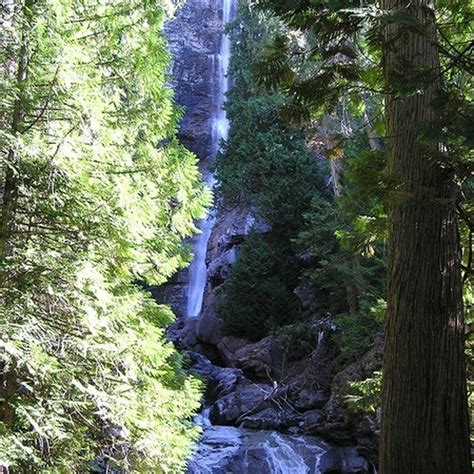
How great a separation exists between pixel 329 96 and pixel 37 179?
2.67 metres

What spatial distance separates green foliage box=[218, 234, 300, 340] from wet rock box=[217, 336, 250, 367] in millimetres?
211

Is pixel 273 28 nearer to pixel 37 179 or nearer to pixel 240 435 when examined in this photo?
pixel 240 435

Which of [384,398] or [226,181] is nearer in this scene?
[384,398]

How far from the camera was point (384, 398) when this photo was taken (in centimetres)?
359

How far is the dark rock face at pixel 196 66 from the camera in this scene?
2947 cm

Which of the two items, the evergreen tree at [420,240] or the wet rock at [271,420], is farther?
the wet rock at [271,420]

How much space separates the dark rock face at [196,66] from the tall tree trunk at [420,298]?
83.6ft

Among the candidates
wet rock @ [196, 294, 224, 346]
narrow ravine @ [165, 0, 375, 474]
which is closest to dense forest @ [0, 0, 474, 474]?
narrow ravine @ [165, 0, 375, 474]

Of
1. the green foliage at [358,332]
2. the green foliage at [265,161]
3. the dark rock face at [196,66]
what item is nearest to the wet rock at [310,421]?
the green foliage at [358,332]

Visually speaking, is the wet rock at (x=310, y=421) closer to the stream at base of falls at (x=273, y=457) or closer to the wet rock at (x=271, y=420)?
the wet rock at (x=271, y=420)

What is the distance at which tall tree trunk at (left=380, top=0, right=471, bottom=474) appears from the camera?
131 inches

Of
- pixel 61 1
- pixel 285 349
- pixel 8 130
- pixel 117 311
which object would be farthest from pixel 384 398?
pixel 285 349

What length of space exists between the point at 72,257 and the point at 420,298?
279 cm

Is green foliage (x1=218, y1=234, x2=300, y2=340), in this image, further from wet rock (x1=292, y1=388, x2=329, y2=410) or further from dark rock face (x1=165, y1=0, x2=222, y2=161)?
dark rock face (x1=165, y1=0, x2=222, y2=161)
